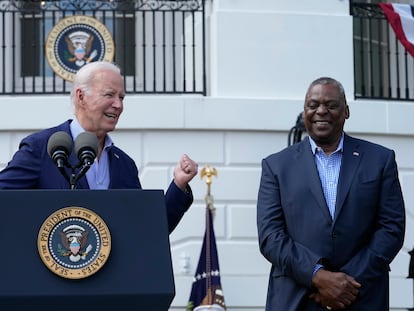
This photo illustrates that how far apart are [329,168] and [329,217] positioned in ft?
1.09

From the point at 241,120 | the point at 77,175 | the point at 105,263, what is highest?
the point at 241,120

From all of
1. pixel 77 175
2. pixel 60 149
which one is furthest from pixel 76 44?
pixel 77 175

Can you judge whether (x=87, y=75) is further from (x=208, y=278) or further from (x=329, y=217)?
(x=208, y=278)

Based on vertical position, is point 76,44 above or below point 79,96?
above

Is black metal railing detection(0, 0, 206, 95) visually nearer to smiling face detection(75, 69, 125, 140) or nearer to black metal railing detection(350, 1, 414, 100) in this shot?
black metal railing detection(350, 1, 414, 100)

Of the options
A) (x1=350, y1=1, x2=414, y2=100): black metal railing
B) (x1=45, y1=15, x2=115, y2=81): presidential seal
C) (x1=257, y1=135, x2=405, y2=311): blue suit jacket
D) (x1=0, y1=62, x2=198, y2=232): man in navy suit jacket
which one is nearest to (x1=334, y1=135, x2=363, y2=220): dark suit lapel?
(x1=257, y1=135, x2=405, y2=311): blue suit jacket

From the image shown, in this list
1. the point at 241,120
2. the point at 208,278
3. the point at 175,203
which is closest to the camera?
the point at 175,203

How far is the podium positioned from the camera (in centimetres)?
433

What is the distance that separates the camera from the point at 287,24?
12234mm

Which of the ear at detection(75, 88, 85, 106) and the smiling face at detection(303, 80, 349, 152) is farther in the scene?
the smiling face at detection(303, 80, 349, 152)

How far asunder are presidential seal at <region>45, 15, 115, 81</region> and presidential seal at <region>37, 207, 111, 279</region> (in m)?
7.70

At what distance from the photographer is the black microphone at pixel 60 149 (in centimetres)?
485

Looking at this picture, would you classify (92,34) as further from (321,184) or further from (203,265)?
(321,184)

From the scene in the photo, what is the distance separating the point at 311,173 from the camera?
238 inches
